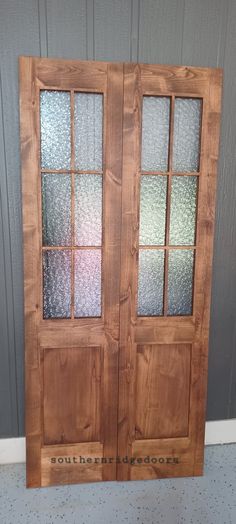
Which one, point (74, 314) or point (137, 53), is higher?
point (137, 53)

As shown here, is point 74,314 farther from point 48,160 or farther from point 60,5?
point 60,5

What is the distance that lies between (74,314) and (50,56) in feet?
4.08

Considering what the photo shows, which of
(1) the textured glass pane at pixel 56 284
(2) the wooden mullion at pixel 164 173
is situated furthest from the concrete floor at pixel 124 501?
(2) the wooden mullion at pixel 164 173

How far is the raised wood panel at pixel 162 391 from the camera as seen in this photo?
2.04m

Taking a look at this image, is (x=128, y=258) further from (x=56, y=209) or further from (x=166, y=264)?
(x=56, y=209)

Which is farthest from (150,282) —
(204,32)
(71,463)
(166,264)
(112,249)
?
(204,32)

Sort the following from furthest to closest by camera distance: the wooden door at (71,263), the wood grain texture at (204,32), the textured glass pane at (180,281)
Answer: the textured glass pane at (180,281)
the wood grain texture at (204,32)
the wooden door at (71,263)

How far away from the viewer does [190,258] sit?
202cm

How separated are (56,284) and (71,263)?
135 millimetres

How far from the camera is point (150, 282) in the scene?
2.02 metres

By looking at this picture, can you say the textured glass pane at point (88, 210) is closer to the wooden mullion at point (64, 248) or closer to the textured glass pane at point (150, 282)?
the wooden mullion at point (64, 248)

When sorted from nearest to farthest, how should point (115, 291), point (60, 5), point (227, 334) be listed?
point (60, 5) < point (115, 291) < point (227, 334)

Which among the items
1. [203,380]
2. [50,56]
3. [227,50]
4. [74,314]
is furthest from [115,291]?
[227,50]

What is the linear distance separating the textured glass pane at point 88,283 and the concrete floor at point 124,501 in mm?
922
